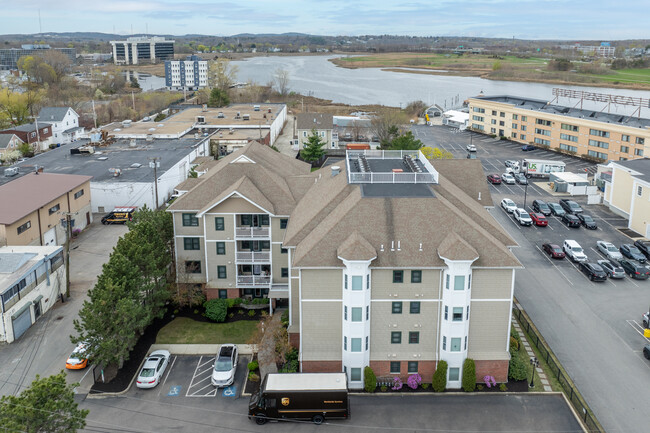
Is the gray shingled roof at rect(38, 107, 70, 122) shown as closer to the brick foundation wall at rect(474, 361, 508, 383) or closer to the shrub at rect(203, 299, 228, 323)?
the shrub at rect(203, 299, 228, 323)

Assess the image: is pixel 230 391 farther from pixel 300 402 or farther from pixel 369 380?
pixel 369 380

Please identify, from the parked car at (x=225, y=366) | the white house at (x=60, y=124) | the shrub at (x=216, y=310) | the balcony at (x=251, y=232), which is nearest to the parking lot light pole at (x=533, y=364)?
the parked car at (x=225, y=366)

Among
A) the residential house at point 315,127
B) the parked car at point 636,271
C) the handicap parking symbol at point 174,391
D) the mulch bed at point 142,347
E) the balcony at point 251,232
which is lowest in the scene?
the handicap parking symbol at point 174,391

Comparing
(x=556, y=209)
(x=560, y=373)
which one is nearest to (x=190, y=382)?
(x=560, y=373)

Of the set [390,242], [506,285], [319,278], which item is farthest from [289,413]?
[506,285]

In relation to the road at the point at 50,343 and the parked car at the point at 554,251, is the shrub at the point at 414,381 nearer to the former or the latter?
the road at the point at 50,343

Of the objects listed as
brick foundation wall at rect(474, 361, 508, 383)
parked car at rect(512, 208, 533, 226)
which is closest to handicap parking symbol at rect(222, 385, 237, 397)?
brick foundation wall at rect(474, 361, 508, 383)

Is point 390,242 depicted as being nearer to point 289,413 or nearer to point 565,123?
point 289,413
